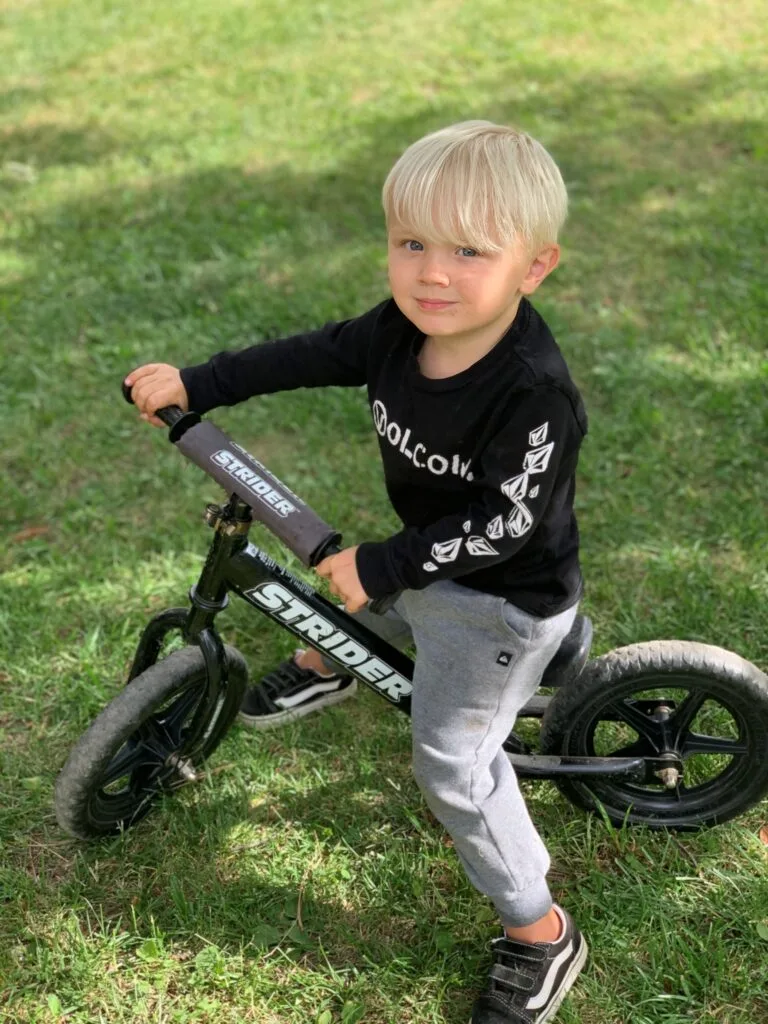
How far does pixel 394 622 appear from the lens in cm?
261

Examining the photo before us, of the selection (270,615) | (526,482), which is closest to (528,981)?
(270,615)

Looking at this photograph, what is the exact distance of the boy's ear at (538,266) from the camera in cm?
196

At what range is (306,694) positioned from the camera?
2.98 m

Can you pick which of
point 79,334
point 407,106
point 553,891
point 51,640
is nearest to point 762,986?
point 553,891

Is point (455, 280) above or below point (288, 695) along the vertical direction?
above

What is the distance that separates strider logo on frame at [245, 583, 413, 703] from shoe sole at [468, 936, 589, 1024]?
71cm

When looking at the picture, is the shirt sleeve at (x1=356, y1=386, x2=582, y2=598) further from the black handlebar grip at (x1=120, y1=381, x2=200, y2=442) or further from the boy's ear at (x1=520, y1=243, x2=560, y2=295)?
the black handlebar grip at (x1=120, y1=381, x2=200, y2=442)

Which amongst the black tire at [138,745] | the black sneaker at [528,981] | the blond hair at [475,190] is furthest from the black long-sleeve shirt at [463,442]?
the black sneaker at [528,981]

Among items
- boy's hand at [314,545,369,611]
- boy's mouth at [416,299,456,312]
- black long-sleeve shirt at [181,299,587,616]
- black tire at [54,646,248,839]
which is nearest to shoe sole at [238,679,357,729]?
black tire at [54,646,248,839]

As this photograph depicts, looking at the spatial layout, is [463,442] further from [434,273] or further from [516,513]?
[434,273]

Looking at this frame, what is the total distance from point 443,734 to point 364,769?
2.28 feet

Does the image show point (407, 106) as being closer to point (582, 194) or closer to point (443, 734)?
point (582, 194)

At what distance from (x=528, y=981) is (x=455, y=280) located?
152cm

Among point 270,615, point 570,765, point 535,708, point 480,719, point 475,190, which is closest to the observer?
point 475,190
